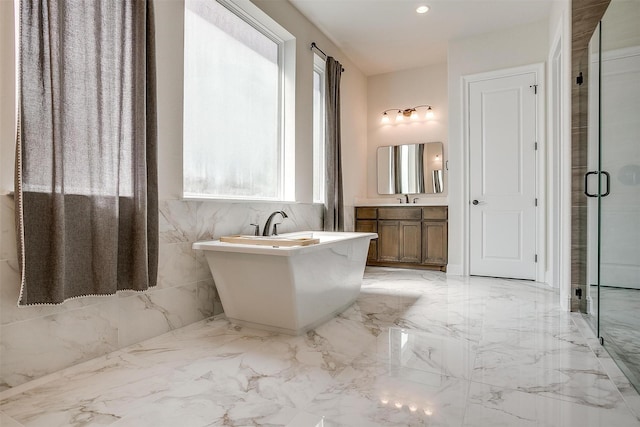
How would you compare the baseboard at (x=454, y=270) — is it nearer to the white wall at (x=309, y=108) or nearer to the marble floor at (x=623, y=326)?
the white wall at (x=309, y=108)

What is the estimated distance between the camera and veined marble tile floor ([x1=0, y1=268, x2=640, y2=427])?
1.30m

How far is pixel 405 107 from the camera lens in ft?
16.8

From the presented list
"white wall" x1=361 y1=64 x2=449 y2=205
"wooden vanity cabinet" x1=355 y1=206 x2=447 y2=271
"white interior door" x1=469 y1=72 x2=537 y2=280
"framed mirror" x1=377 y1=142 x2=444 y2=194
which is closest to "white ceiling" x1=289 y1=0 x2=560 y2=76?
"white wall" x1=361 y1=64 x2=449 y2=205

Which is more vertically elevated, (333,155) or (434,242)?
(333,155)

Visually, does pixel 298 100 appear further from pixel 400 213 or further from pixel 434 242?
pixel 434 242

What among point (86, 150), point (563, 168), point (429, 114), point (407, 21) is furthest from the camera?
point (429, 114)

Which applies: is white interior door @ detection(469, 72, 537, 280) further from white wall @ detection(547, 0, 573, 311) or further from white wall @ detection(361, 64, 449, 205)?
white wall @ detection(361, 64, 449, 205)

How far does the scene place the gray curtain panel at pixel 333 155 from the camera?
3943mm

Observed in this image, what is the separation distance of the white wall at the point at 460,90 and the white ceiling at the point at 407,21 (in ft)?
0.42

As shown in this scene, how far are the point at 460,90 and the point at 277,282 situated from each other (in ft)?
11.0

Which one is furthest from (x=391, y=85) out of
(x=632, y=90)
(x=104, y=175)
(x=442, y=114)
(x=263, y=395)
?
(x=263, y=395)

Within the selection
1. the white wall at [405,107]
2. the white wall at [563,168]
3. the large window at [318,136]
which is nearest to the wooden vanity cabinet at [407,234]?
the white wall at [405,107]

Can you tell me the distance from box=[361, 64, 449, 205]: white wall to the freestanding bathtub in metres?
2.69

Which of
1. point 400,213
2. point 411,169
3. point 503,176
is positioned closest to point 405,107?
point 411,169
